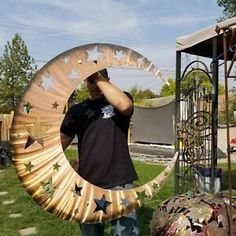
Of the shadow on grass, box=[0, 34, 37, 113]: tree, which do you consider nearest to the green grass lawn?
the shadow on grass

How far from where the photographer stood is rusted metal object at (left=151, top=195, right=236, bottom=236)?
89.2 inches

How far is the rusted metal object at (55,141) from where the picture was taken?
7.60 ft

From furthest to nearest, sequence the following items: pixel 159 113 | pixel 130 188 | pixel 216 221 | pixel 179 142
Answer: pixel 159 113 → pixel 179 142 → pixel 130 188 → pixel 216 221

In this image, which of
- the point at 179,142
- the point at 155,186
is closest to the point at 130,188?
the point at 155,186

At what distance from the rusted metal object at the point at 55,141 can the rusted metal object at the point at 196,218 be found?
33 centimetres

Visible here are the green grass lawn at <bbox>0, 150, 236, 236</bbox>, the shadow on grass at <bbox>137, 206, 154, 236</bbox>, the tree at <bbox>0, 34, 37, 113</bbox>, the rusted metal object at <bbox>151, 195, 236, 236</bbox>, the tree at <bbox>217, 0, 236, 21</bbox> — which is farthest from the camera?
the tree at <bbox>0, 34, 37, 113</bbox>

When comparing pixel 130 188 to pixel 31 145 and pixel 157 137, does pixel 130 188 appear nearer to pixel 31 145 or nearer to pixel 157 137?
pixel 31 145

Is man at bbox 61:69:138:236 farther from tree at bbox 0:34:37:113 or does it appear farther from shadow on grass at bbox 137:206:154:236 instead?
tree at bbox 0:34:37:113

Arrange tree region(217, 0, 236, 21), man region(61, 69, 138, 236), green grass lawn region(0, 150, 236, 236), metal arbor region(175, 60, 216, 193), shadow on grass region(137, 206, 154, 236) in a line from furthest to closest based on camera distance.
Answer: tree region(217, 0, 236, 21) < metal arbor region(175, 60, 216, 193) < green grass lawn region(0, 150, 236, 236) < shadow on grass region(137, 206, 154, 236) < man region(61, 69, 138, 236)

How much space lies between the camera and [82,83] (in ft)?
8.07

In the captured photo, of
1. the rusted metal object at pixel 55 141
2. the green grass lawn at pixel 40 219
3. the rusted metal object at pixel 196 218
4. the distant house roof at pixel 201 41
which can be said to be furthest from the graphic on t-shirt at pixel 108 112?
the distant house roof at pixel 201 41

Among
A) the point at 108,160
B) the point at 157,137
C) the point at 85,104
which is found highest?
the point at 85,104

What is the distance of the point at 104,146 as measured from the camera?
2635 millimetres

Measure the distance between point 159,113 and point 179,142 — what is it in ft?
45.5
